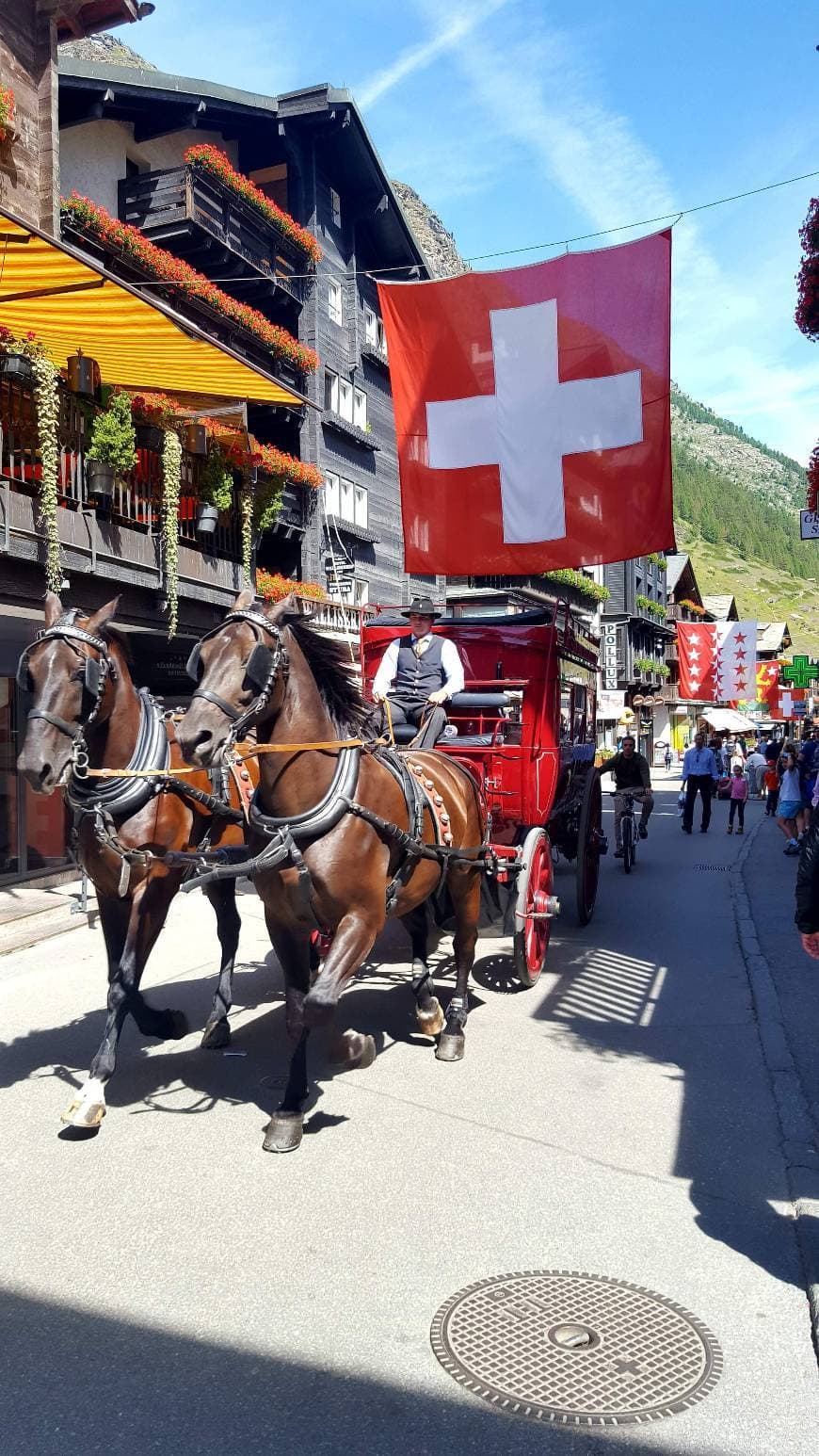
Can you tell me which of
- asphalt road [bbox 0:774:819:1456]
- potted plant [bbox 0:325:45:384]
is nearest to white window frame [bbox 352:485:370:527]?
potted plant [bbox 0:325:45:384]

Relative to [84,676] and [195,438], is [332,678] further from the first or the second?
[195,438]

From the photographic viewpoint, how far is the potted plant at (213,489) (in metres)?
14.8

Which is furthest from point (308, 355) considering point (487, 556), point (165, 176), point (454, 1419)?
point (454, 1419)

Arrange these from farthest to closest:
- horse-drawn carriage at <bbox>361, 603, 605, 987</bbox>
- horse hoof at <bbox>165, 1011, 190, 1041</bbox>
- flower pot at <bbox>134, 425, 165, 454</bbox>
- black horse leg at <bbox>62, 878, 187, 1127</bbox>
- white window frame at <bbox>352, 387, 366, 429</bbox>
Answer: white window frame at <bbox>352, 387, 366, 429</bbox> < flower pot at <bbox>134, 425, 165, 454</bbox> < horse-drawn carriage at <bbox>361, 603, 605, 987</bbox> < horse hoof at <bbox>165, 1011, 190, 1041</bbox> < black horse leg at <bbox>62, 878, 187, 1127</bbox>

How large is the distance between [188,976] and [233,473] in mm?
9895

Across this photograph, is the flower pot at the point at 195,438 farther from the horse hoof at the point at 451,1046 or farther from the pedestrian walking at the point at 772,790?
the pedestrian walking at the point at 772,790

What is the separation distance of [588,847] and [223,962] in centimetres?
473

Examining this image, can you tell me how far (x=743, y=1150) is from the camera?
183 inches

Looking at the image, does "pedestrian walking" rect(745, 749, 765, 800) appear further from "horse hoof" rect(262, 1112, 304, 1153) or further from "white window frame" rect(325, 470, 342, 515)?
"horse hoof" rect(262, 1112, 304, 1153)

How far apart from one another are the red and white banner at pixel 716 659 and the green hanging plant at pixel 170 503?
19.2 m

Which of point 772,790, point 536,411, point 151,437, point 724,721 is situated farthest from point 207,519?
point 724,721

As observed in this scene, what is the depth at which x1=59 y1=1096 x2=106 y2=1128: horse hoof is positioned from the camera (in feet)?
15.3

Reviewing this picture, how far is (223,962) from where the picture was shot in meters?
6.35

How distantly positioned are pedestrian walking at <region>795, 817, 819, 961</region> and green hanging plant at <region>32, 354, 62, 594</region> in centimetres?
916
